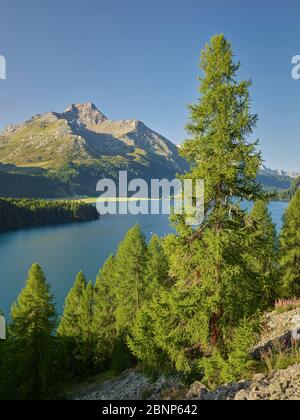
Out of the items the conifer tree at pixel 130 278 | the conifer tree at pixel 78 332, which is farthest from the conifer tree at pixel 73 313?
the conifer tree at pixel 130 278

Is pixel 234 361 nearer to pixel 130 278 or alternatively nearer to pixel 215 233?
pixel 215 233

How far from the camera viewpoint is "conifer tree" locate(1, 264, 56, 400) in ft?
92.1

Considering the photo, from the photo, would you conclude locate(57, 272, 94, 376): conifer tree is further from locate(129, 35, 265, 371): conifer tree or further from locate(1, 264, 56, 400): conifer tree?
locate(129, 35, 265, 371): conifer tree

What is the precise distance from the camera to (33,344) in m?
28.1

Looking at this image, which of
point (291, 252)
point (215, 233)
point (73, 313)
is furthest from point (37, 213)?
point (215, 233)

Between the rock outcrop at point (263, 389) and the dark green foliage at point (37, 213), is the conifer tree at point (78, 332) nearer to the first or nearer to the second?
the rock outcrop at point (263, 389)

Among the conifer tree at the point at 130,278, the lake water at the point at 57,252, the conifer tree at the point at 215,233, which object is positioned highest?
the conifer tree at the point at 215,233

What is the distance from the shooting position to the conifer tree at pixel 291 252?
116 ft

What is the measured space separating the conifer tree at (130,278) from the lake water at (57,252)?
1052 inches

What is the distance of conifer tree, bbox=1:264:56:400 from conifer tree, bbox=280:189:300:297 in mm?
23119

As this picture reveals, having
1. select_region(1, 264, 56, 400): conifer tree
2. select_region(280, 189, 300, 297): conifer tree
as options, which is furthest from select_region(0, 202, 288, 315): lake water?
select_region(280, 189, 300, 297): conifer tree

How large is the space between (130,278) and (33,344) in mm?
12142
